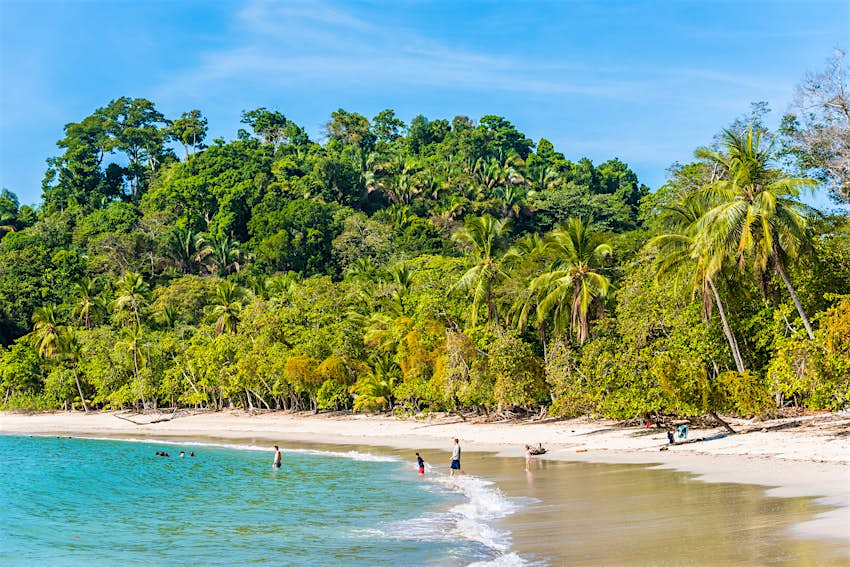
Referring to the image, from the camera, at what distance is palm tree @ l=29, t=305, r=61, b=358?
210 ft

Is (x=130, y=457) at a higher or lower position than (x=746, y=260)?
lower

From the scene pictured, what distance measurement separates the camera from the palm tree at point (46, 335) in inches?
2516

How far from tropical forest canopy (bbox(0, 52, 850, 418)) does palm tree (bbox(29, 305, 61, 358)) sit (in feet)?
0.92

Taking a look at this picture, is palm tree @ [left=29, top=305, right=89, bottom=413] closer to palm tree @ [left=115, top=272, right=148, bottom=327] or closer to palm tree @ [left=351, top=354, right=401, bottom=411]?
palm tree @ [left=115, top=272, right=148, bottom=327]

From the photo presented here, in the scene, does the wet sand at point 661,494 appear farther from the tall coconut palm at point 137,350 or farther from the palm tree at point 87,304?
the palm tree at point 87,304

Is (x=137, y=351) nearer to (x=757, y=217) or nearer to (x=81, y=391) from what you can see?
(x=81, y=391)

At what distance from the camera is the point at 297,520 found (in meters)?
20.0

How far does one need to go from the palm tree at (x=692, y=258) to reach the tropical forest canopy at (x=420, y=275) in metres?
0.15

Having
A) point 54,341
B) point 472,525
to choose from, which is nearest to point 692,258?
point 472,525

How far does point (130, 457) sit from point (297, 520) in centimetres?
2348

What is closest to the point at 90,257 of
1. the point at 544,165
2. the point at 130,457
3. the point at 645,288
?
the point at 130,457

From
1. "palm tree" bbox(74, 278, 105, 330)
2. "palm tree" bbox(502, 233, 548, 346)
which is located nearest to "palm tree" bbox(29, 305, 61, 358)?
"palm tree" bbox(74, 278, 105, 330)

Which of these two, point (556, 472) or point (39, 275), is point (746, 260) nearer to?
point (556, 472)

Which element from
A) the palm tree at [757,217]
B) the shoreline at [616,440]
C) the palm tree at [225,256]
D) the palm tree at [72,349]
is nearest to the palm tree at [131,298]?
the palm tree at [72,349]
